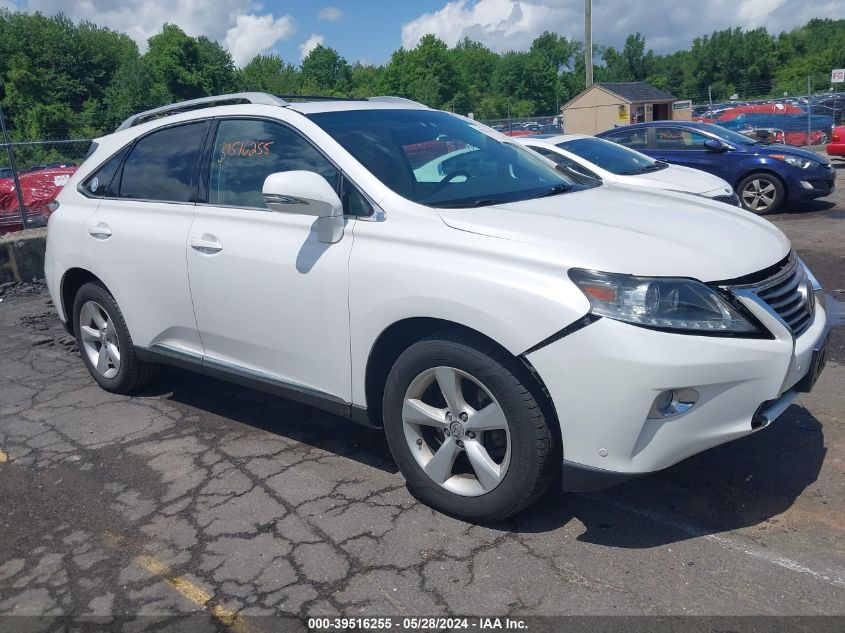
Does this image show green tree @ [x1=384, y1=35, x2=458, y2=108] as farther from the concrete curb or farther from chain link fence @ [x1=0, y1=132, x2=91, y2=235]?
the concrete curb

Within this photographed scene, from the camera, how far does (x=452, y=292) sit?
291cm

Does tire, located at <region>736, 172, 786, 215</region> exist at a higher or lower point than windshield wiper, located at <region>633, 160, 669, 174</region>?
lower

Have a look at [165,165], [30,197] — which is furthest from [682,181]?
[30,197]

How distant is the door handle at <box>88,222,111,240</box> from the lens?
452cm

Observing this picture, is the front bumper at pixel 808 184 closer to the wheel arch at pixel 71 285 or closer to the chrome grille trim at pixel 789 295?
the chrome grille trim at pixel 789 295

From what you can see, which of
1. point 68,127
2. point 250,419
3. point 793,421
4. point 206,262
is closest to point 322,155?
point 206,262

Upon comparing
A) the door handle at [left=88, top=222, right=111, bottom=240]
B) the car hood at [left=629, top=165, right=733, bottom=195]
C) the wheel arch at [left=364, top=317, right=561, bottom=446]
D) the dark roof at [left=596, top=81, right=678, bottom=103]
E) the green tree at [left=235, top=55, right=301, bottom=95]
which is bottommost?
the wheel arch at [left=364, top=317, right=561, bottom=446]

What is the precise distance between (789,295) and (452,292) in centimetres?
138

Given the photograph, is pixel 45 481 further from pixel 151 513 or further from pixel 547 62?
pixel 547 62

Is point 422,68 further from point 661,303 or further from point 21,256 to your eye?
point 661,303

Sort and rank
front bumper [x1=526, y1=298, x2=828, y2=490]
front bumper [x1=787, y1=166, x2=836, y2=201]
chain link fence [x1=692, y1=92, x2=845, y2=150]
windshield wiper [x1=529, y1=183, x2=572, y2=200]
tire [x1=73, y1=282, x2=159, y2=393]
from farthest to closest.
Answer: chain link fence [x1=692, y1=92, x2=845, y2=150]
front bumper [x1=787, y1=166, x2=836, y2=201]
tire [x1=73, y1=282, x2=159, y2=393]
windshield wiper [x1=529, y1=183, x2=572, y2=200]
front bumper [x1=526, y1=298, x2=828, y2=490]

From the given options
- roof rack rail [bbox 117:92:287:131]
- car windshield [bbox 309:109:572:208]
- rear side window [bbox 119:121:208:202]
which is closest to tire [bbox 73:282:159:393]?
rear side window [bbox 119:121:208:202]

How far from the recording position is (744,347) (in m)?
2.69

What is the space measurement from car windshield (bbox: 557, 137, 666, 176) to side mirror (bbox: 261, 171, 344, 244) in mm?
6486
